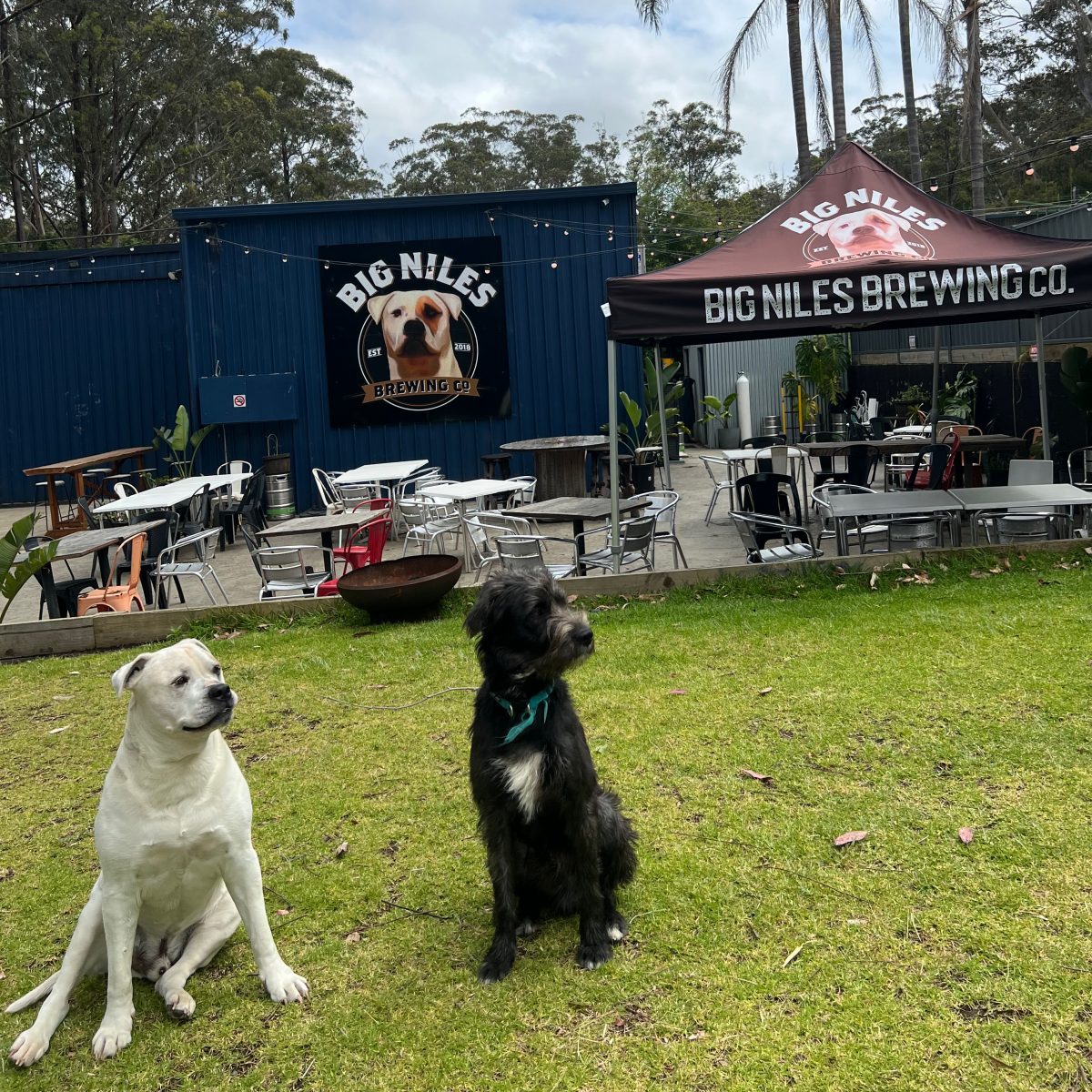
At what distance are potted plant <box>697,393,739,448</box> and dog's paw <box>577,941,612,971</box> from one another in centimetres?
1694

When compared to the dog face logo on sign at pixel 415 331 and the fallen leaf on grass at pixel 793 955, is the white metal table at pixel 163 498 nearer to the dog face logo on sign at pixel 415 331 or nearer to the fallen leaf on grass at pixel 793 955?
the dog face logo on sign at pixel 415 331

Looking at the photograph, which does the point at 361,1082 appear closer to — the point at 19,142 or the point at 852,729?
the point at 852,729

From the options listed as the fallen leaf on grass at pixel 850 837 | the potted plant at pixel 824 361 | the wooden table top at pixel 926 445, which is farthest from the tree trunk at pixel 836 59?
the fallen leaf on grass at pixel 850 837

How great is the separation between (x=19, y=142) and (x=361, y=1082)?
3382 centimetres

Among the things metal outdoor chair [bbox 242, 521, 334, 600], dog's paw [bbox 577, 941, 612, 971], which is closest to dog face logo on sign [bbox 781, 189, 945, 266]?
metal outdoor chair [bbox 242, 521, 334, 600]

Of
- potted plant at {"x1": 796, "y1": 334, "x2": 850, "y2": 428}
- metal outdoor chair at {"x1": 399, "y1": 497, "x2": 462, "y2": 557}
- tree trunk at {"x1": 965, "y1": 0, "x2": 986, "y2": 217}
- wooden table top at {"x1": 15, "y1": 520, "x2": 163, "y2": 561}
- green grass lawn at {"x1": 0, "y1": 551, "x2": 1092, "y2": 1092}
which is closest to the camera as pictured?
green grass lawn at {"x1": 0, "y1": 551, "x2": 1092, "y2": 1092}

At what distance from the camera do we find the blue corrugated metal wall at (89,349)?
1742 cm

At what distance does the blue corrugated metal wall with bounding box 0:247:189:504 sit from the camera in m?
17.4

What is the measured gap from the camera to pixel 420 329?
14.9 meters

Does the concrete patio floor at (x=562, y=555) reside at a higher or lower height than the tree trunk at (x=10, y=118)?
lower

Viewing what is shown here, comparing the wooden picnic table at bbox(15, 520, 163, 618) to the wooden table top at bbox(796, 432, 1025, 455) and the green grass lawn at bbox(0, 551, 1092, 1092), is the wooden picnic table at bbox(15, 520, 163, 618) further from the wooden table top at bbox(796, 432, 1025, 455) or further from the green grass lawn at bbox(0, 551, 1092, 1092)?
the wooden table top at bbox(796, 432, 1025, 455)

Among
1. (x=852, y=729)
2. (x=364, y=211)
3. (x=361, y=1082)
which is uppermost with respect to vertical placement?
(x=364, y=211)

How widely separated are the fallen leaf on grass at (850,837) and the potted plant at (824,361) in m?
15.9

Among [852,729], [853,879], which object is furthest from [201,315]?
[853,879]
